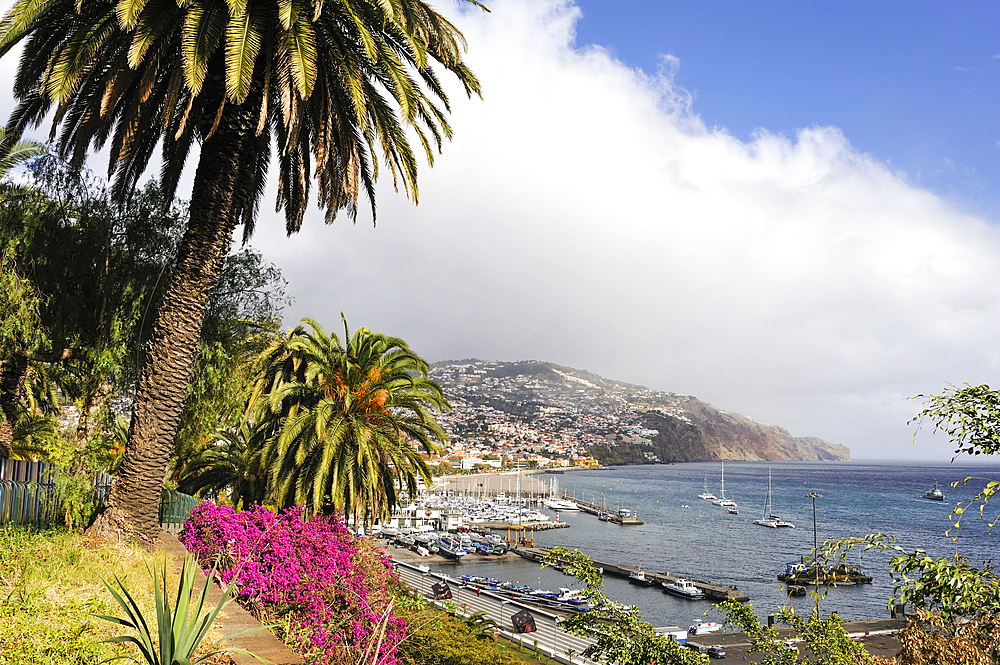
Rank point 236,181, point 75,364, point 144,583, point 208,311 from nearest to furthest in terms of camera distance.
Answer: point 144,583
point 236,181
point 75,364
point 208,311

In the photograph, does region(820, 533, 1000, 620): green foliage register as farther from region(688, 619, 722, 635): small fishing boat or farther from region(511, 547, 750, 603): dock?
region(511, 547, 750, 603): dock

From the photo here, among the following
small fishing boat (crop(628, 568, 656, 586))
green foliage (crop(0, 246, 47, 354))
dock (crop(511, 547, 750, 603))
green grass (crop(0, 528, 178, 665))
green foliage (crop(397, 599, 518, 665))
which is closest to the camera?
green grass (crop(0, 528, 178, 665))

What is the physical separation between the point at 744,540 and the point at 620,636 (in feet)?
302

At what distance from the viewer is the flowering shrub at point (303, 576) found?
7.78 m

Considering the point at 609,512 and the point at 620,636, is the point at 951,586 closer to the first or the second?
the point at 620,636

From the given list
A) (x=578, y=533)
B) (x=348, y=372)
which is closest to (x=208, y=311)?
(x=348, y=372)

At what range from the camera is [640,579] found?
63344 millimetres

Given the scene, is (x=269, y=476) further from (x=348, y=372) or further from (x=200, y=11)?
(x=200, y=11)

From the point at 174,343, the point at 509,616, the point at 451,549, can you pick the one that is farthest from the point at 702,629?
the point at 174,343

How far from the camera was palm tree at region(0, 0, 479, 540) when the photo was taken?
884 cm

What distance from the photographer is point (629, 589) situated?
6159cm

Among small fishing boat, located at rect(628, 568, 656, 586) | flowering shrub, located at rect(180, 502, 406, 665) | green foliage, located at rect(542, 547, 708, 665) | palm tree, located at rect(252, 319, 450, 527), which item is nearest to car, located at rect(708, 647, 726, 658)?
small fishing boat, located at rect(628, 568, 656, 586)

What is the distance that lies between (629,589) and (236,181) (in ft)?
197

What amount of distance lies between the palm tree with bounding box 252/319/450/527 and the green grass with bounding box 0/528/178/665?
5893 millimetres
